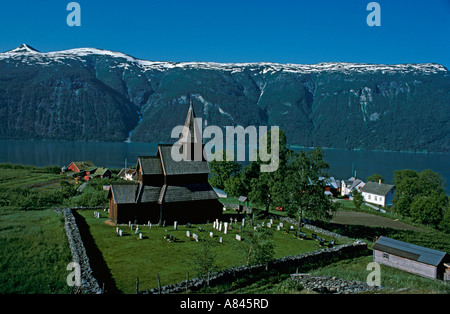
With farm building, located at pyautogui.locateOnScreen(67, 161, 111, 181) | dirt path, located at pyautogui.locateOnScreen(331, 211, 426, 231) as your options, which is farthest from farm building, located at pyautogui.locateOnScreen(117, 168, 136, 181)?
dirt path, located at pyautogui.locateOnScreen(331, 211, 426, 231)

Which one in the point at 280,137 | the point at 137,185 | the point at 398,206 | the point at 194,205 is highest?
the point at 280,137

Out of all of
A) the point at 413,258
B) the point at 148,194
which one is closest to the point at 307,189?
the point at 413,258

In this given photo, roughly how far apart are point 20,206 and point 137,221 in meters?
19.2

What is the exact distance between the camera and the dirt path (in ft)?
144

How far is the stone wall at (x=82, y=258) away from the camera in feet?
50.3

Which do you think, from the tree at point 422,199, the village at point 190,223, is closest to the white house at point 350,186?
the tree at point 422,199

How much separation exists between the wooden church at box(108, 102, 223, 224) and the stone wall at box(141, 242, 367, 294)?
13.9 meters

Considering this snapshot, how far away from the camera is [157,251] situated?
22609 mm

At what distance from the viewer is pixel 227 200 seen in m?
Result: 53.5

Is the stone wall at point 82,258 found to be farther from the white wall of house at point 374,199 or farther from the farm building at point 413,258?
the white wall of house at point 374,199

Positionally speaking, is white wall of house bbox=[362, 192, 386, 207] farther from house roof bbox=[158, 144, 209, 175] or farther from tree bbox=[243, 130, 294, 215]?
house roof bbox=[158, 144, 209, 175]

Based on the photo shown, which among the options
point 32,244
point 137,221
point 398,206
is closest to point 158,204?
point 137,221
